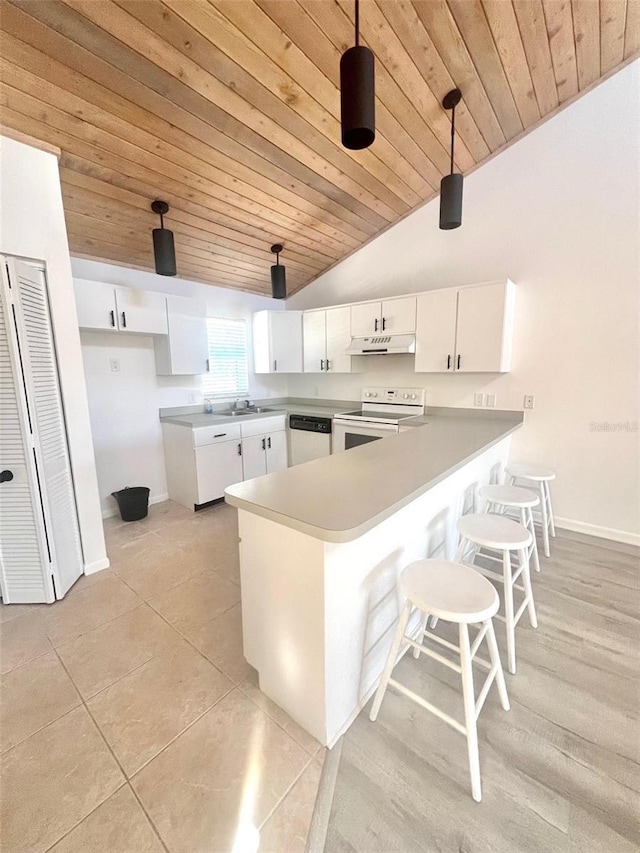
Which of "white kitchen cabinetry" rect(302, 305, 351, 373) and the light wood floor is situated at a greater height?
"white kitchen cabinetry" rect(302, 305, 351, 373)

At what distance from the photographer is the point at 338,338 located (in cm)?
388

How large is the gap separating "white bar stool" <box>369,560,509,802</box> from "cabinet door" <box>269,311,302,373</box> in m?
3.27

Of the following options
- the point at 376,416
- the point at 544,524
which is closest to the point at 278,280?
the point at 376,416

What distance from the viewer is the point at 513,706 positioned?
1462 millimetres

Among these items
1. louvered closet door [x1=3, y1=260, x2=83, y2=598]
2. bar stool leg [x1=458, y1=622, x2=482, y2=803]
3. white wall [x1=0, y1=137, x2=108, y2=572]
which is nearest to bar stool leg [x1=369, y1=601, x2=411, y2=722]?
bar stool leg [x1=458, y1=622, x2=482, y2=803]

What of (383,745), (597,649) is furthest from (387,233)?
(383,745)

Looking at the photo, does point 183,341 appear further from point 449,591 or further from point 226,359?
point 449,591

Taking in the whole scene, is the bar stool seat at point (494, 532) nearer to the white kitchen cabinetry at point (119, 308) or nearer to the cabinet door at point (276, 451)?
the cabinet door at point (276, 451)

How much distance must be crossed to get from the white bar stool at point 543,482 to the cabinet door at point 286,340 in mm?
2594

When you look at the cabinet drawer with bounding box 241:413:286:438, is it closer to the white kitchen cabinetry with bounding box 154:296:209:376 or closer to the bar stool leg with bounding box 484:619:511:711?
the white kitchen cabinetry with bounding box 154:296:209:376

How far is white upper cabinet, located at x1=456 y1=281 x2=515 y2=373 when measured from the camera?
2838 mm

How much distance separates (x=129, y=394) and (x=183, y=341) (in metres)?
0.75

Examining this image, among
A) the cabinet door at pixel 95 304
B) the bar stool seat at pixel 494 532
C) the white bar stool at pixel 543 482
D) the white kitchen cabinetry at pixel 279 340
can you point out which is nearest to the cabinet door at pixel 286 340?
the white kitchen cabinetry at pixel 279 340

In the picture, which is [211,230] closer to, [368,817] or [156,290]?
[156,290]
